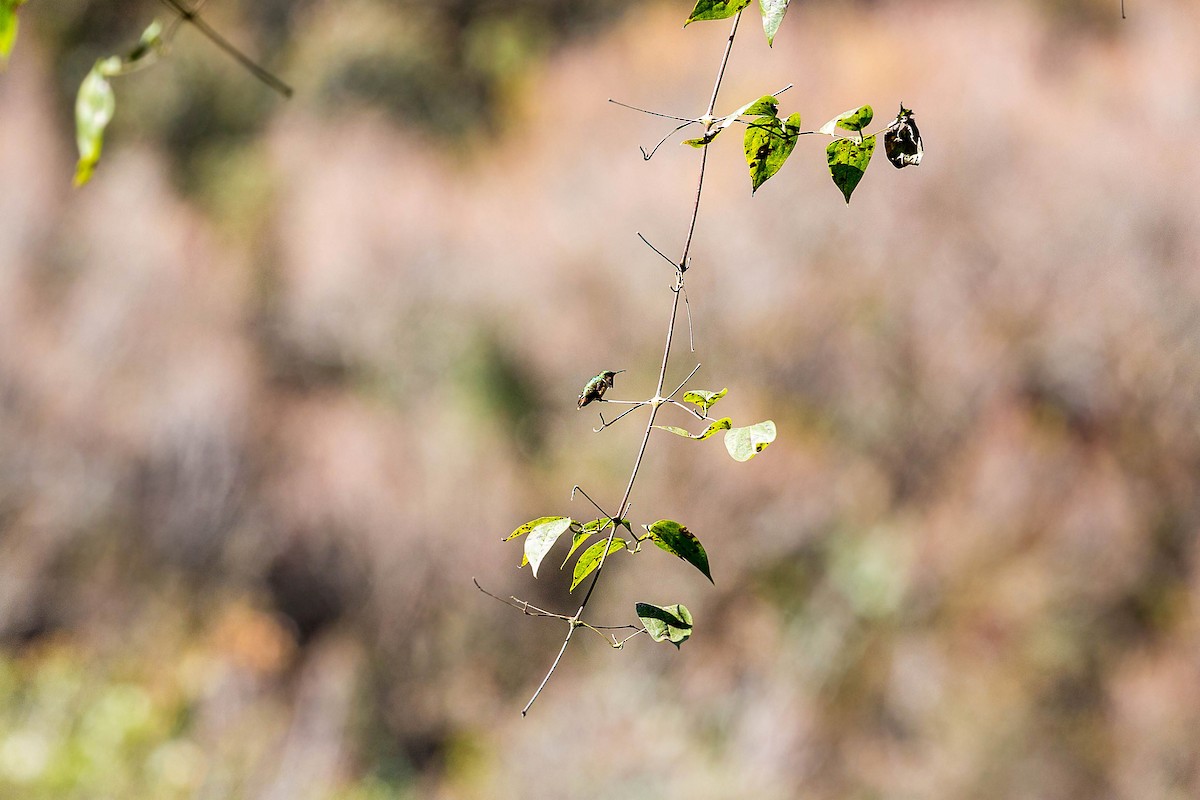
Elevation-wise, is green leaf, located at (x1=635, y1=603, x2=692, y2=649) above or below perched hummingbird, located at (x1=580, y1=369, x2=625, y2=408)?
below

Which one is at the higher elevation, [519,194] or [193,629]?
[519,194]

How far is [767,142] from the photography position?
721 millimetres

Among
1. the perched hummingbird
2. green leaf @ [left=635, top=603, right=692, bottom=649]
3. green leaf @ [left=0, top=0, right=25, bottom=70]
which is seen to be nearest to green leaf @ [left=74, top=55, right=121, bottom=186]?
green leaf @ [left=0, top=0, right=25, bottom=70]

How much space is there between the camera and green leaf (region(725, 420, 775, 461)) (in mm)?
681

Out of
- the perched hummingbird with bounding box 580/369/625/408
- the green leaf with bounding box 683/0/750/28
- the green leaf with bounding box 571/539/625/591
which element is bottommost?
the green leaf with bounding box 571/539/625/591

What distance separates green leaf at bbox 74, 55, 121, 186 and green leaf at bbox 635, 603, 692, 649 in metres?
0.45

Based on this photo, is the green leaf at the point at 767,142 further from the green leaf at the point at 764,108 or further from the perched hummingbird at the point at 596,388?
the perched hummingbird at the point at 596,388

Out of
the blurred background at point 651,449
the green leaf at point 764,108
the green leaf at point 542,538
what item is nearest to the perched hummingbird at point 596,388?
the green leaf at point 542,538

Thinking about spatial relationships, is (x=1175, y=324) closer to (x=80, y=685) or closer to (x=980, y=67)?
(x=980, y=67)

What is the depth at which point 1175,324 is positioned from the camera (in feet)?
19.7

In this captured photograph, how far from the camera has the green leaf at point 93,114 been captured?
591 mm

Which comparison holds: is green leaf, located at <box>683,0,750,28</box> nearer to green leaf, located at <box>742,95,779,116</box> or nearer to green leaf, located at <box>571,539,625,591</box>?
green leaf, located at <box>742,95,779,116</box>

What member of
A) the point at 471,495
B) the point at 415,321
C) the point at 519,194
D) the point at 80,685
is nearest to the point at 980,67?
the point at 519,194

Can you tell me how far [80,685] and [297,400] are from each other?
223 centimetres
